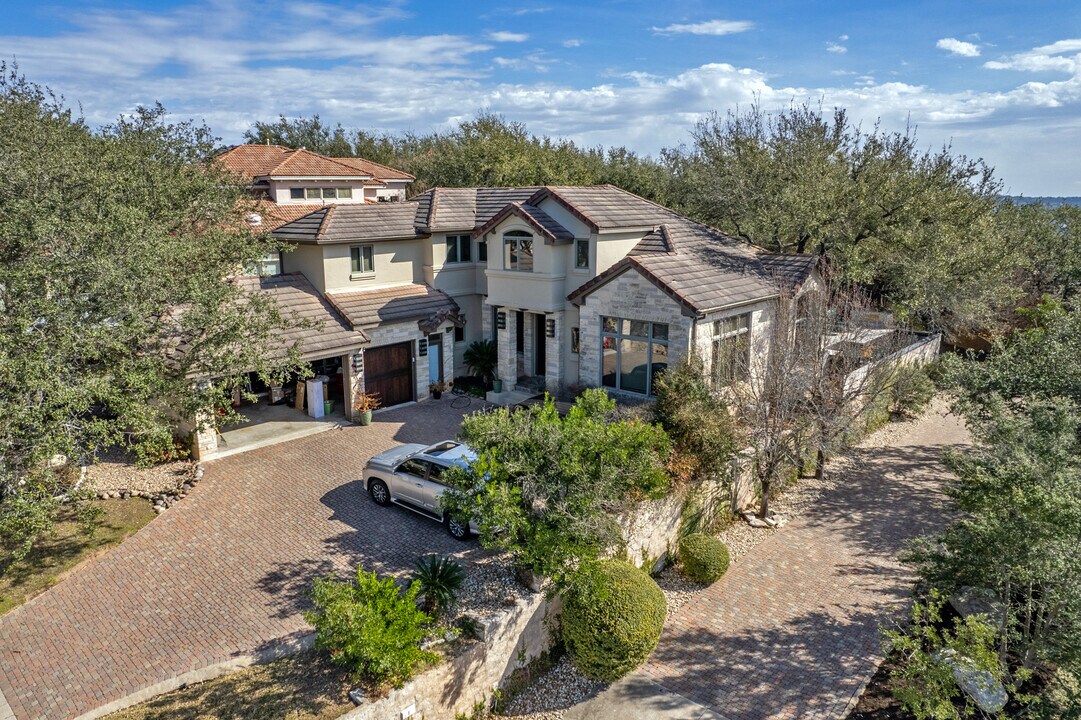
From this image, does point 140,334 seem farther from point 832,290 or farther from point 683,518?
point 832,290

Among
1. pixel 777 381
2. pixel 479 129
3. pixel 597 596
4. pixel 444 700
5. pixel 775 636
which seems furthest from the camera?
pixel 479 129

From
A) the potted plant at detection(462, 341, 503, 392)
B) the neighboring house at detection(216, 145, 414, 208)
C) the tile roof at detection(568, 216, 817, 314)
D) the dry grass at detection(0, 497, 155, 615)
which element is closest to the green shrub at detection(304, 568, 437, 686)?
the dry grass at detection(0, 497, 155, 615)

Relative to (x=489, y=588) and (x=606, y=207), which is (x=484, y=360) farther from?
(x=489, y=588)

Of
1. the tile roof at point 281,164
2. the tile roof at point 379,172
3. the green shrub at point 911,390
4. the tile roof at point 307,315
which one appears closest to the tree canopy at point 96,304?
the tile roof at point 307,315

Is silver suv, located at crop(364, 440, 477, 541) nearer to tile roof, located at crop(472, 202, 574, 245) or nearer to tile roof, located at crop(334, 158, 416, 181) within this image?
tile roof, located at crop(472, 202, 574, 245)

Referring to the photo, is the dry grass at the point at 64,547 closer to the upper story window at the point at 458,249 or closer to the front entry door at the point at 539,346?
the front entry door at the point at 539,346

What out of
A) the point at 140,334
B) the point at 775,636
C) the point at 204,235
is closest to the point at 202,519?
the point at 140,334

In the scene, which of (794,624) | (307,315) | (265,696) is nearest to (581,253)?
(307,315)
